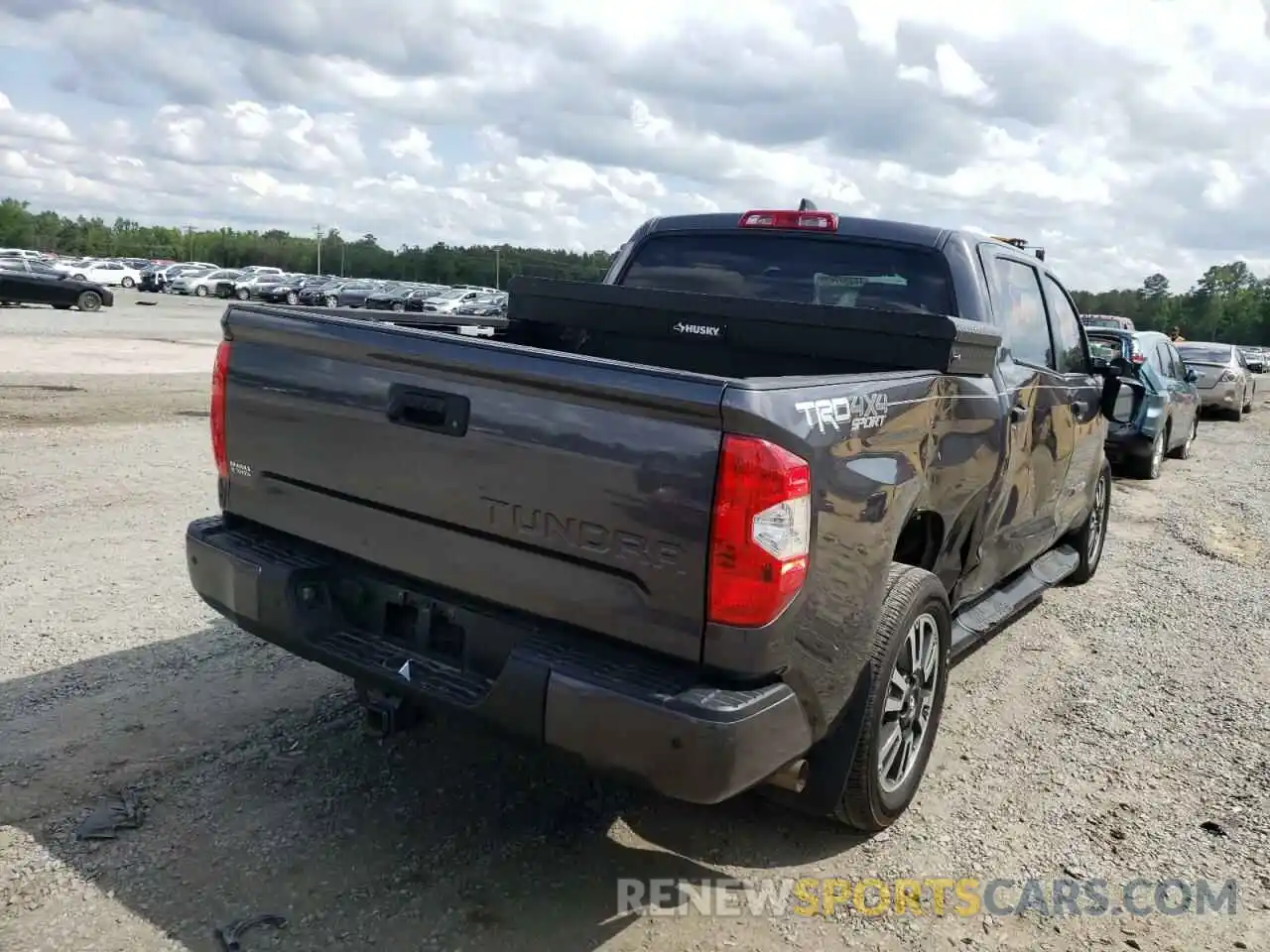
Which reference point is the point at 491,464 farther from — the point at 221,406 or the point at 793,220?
the point at 793,220

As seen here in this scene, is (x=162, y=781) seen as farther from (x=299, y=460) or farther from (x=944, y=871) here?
(x=944, y=871)

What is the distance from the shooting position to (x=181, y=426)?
10.7 m

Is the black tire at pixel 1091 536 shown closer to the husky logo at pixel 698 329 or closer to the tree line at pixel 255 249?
the husky logo at pixel 698 329

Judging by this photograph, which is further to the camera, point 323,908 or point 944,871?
point 944,871

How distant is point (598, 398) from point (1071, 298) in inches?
172

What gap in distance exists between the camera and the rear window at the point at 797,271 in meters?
4.56

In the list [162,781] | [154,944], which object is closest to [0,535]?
[162,781]

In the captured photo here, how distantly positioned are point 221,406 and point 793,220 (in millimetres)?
Result: 2724

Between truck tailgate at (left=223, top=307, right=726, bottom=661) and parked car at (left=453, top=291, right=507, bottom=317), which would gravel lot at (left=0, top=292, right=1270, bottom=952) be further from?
parked car at (left=453, top=291, right=507, bottom=317)

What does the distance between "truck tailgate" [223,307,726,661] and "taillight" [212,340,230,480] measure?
5cm

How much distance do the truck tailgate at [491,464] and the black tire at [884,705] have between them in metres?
0.83

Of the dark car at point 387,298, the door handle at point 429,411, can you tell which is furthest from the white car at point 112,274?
the door handle at point 429,411

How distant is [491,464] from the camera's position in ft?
9.36

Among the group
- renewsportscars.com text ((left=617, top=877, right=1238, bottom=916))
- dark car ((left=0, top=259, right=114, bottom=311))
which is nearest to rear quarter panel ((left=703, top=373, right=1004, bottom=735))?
renewsportscars.com text ((left=617, top=877, right=1238, bottom=916))
